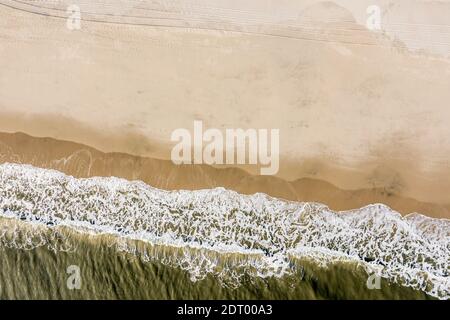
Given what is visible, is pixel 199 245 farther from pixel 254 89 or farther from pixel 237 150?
pixel 254 89
